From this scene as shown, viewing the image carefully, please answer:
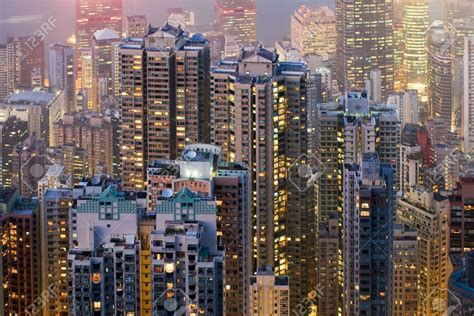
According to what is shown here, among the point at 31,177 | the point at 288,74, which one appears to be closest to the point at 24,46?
the point at 31,177

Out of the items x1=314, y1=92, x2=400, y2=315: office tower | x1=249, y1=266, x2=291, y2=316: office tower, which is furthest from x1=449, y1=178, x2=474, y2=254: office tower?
x1=249, y1=266, x2=291, y2=316: office tower

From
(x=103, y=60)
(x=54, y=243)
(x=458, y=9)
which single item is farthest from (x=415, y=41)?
(x=54, y=243)

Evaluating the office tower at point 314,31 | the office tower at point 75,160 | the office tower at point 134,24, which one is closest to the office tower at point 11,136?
the office tower at point 75,160

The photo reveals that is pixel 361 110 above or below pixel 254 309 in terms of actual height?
above

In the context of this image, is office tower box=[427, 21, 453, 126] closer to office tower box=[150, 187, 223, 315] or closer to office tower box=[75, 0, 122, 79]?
office tower box=[75, 0, 122, 79]

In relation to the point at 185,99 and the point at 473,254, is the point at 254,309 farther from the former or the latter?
the point at 185,99

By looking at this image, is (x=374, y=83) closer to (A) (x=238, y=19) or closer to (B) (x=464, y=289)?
(A) (x=238, y=19)
